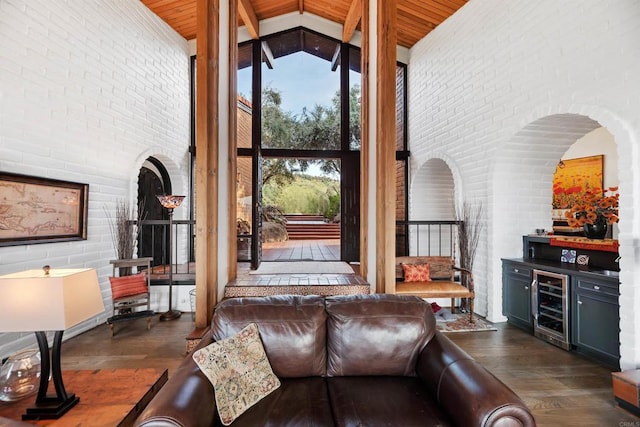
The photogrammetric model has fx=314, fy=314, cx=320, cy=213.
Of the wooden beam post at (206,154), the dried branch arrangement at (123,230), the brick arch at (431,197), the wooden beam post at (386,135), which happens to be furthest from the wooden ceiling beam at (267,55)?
the dried branch arrangement at (123,230)

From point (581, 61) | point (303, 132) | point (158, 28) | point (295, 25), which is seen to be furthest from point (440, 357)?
point (295, 25)

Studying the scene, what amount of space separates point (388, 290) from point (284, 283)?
1.15 m

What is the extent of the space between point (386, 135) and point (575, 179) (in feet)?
16.0

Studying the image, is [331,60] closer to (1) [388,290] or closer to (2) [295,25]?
(2) [295,25]

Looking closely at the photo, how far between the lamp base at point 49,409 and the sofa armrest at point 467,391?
1.79 meters

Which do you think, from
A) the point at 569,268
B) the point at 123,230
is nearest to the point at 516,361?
the point at 569,268

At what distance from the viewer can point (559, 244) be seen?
359 cm

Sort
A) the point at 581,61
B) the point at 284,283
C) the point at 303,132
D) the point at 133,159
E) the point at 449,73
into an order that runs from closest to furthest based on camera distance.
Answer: the point at 581,61 → the point at 284,283 → the point at 133,159 → the point at 449,73 → the point at 303,132

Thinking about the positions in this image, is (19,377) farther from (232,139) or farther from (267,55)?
(267,55)

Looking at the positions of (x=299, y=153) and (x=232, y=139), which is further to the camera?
(x=299, y=153)

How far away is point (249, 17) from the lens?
17.3ft

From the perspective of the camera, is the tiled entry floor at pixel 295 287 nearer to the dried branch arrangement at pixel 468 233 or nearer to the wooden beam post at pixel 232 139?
the wooden beam post at pixel 232 139

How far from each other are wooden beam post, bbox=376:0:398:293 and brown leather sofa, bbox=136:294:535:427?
1.14m

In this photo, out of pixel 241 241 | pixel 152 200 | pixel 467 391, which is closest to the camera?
pixel 467 391
